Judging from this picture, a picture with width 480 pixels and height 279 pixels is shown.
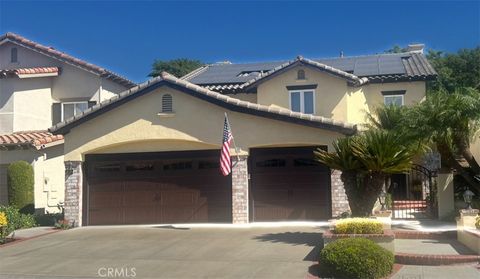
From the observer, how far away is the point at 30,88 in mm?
26562

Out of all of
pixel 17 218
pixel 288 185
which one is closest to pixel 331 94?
pixel 288 185

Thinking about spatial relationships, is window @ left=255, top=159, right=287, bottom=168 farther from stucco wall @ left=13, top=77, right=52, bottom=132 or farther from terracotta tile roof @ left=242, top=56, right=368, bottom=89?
stucco wall @ left=13, top=77, right=52, bottom=132

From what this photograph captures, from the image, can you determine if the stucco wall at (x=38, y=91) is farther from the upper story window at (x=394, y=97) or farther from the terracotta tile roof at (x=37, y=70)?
the upper story window at (x=394, y=97)

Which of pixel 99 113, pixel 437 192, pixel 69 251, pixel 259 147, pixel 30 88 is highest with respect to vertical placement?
pixel 30 88

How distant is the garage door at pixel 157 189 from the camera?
20.3 metres

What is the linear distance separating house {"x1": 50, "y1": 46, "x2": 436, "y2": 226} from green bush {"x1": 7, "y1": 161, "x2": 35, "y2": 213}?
1.92 meters

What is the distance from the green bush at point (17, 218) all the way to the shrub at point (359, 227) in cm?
1175

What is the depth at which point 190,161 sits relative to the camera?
20.6m

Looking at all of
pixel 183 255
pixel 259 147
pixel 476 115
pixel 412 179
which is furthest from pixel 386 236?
pixel 412 179

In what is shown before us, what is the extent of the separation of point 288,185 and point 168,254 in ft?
21.9

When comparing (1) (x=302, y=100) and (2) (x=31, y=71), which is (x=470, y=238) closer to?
(1) (x=302, y=100)

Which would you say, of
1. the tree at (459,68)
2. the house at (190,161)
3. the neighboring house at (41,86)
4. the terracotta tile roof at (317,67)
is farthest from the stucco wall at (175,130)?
the tree at (459,68)

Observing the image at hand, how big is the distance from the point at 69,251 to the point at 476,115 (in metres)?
Answer: 12.0

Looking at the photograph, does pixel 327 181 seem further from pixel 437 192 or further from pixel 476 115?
pixel 476 115
